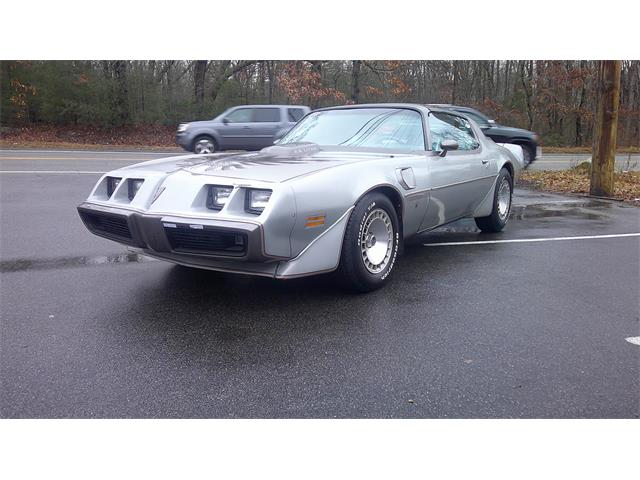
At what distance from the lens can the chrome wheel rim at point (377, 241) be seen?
4.21 m

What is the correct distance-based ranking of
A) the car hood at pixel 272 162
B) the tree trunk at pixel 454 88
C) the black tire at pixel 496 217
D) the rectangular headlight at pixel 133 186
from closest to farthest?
the car hood at pixel 272 162
the rectangular headlight at pixel 133 186
the black tire at pixel 496 217
the tree trunk at pixel 454 88

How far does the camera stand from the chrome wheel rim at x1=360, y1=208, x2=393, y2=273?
4215 millimetres

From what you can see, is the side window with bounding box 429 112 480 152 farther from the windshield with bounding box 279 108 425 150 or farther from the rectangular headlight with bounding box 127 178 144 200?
the rectangular headlight with bounding box 127 178 144 200

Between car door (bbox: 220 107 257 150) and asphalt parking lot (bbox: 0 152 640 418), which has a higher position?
car door (bbox: 220 107 257 150)

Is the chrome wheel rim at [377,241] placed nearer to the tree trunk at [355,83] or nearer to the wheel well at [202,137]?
the wheel well at [202,137]

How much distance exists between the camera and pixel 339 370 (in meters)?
2.99

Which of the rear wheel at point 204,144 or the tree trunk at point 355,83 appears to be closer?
the rear wheel at point 204,144

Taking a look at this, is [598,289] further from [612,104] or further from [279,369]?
[612,104]

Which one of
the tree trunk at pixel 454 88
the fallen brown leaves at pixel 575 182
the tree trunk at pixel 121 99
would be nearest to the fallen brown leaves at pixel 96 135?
the tree trunk at pixel 121 99

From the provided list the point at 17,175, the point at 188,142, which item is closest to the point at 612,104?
the point at 188,142

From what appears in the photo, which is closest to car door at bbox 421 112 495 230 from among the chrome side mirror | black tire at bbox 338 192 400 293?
the chrome side mirror

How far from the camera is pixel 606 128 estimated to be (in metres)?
10.6

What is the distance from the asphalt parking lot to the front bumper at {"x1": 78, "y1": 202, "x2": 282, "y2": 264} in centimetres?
46

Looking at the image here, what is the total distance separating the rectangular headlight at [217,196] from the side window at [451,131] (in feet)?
7.75
